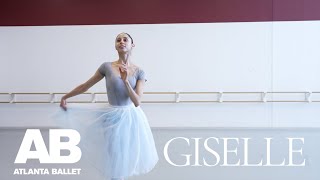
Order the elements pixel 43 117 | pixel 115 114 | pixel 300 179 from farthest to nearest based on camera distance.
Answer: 1. pixel 43 117
2. pixel 300 179
3. pixel 115 114

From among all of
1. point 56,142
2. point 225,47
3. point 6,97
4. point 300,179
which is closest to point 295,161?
point 300,179

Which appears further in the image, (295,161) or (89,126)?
(295,161)

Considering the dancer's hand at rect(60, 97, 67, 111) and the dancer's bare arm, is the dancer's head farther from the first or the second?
the dancer's hand at rect(60, 97, 67, 111)

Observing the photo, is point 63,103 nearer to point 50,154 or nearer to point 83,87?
point 83,87

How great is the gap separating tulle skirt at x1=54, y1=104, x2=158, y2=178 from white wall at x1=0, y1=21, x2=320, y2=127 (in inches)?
15.6

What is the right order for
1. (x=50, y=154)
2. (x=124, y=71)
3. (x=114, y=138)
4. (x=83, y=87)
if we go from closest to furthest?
(x=124, y=71), (x=114, y=138), (x=50, y=154), (x=83, y=87)

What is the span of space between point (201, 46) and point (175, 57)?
22cm

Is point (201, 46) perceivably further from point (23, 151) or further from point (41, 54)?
point (23, 151)

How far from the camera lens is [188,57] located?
11.1 ft

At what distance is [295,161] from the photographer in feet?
10.3

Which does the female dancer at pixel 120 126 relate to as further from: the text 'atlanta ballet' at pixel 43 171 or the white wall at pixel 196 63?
the white wall at pixel 196 63

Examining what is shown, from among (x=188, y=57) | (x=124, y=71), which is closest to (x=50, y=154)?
(x=124, y=71)

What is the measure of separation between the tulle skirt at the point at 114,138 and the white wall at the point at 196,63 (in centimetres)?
40

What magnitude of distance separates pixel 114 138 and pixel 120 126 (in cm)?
9
